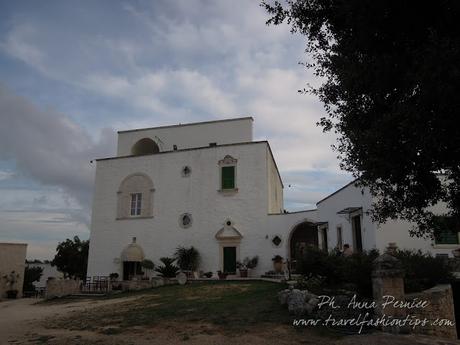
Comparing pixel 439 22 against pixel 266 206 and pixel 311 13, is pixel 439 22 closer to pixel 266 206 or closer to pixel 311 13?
pixel 311 13

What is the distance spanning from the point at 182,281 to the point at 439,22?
17.2 metres

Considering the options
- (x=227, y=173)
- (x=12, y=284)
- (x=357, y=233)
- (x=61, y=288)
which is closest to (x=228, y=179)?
(x=227, y=173)

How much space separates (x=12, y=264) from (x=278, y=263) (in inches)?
612

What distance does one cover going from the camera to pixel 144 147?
33.3m

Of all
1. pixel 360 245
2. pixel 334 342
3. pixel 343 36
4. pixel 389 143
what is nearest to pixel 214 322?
pixel 334 342

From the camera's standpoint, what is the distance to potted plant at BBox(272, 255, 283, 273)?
2348 centimetres

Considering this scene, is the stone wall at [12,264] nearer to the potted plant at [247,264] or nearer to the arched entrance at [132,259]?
the arched entrance at [132,259]

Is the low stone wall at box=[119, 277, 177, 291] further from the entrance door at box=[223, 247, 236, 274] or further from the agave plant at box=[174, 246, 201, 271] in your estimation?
the entrance door at box=[223, 247, 236, 274]

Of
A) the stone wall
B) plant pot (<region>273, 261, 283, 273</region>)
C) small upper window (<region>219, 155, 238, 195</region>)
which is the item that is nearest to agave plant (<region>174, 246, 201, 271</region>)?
small upper window (<region>219, 155, 238, 195</region>)

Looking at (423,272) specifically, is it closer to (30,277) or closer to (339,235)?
(339,235)

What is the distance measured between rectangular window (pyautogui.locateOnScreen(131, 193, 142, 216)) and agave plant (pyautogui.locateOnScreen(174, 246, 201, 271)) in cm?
459

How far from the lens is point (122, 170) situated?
2947 centimetres

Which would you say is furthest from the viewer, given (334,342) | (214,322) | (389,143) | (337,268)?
(337,268)

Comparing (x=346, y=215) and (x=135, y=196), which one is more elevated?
(x=135, y=196)
